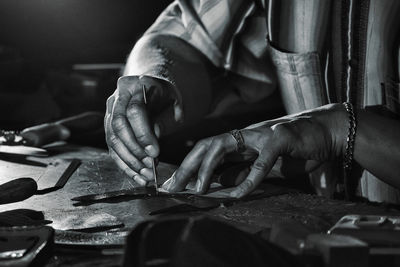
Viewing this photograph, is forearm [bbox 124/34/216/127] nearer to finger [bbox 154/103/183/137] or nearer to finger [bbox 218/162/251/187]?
finger [bbox 154/103/183/137]

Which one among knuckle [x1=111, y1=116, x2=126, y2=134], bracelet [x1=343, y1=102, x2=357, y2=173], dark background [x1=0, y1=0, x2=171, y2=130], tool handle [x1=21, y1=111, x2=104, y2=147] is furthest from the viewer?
dark background [x1=0, y1=0, x2=171, y2=130]

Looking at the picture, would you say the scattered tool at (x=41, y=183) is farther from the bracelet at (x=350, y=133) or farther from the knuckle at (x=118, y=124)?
the bracelet at (x=350, y=133)

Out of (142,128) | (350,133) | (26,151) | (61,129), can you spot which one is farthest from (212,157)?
(61,129)

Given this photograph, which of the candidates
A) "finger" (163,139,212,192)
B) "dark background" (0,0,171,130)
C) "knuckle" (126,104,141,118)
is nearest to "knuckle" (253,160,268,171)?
"finger" (163,139,212,192)

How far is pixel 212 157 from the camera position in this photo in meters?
→ 1.35

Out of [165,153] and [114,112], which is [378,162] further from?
[165,153]

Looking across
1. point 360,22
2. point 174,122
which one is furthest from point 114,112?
point 360,22

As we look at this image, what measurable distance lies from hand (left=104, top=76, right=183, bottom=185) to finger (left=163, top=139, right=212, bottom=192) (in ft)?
0.51

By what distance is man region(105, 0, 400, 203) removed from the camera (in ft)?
4.53

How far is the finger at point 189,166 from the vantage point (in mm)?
1363

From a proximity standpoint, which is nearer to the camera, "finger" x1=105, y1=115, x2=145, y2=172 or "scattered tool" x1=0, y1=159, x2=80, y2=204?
"scattered tool" x1=0, y1=159, x2=80, y2=204

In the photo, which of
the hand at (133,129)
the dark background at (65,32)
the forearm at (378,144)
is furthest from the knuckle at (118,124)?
the dark background at (65,32)

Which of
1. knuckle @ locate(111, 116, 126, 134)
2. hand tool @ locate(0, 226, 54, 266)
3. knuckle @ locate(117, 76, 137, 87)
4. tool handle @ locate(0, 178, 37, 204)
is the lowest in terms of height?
tool handle @ locate(0, 178, 37, 204)

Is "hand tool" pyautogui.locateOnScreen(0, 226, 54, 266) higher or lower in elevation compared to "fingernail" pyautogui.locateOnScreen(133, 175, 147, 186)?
higher
